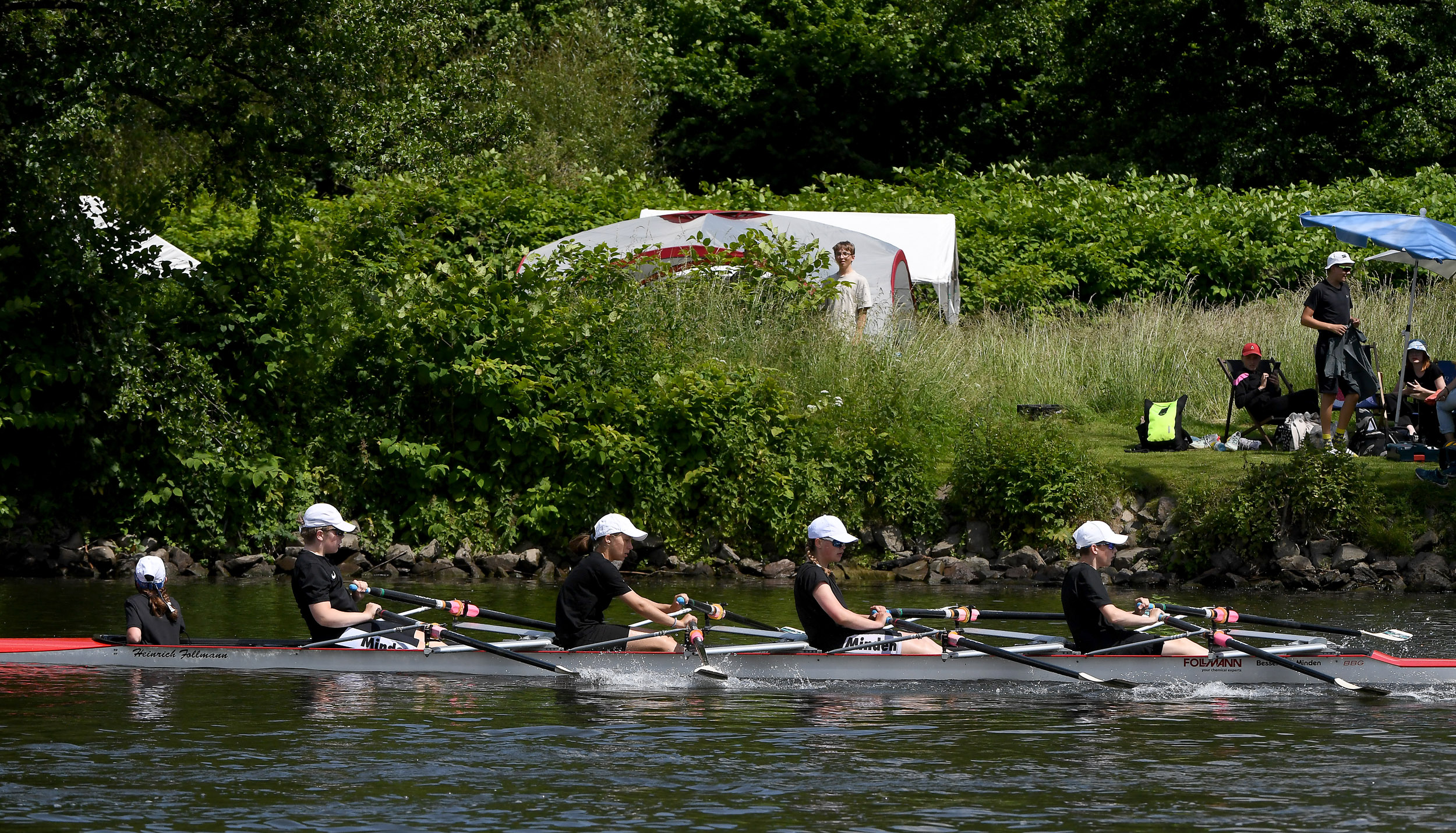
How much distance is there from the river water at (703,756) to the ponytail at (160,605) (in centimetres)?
49

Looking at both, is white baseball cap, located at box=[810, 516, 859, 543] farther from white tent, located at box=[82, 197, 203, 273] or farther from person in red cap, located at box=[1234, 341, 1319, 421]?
white tent, located at box=[82, 197, 203, 273]

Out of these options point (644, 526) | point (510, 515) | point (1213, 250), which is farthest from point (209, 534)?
point (1213, 250)

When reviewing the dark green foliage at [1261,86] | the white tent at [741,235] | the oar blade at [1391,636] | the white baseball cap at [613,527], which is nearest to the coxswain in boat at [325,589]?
the white baseball cap at [613,527]

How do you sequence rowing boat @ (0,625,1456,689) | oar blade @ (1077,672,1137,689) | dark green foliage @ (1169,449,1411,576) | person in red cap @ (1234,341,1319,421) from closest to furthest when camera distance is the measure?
oar blade @ (1077,672,1137,689) → rowing boat @ (0,625,1456,689) → dark green foliage @ (1169,449,1411,576) → person in red cap @ (1234,341,1319,421)

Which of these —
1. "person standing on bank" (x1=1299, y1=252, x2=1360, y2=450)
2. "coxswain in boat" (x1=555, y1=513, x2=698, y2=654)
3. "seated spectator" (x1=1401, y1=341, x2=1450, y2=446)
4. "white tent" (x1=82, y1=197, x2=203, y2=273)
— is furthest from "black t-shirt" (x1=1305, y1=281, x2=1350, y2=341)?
"white tent" (x1=82, y1=197, x2=203, y2=273)

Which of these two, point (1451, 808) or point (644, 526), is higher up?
point (644, 526)

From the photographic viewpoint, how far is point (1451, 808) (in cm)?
870

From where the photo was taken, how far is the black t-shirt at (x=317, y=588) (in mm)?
12922

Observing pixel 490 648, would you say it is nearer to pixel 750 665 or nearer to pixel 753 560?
pixel 750 665

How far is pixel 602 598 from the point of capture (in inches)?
513

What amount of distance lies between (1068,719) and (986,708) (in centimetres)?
69

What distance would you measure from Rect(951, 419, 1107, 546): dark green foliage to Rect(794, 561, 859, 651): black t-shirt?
6774 millimetres

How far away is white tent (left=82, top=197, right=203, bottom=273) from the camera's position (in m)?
19.7

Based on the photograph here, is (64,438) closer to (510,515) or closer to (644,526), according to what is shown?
(510,515)
